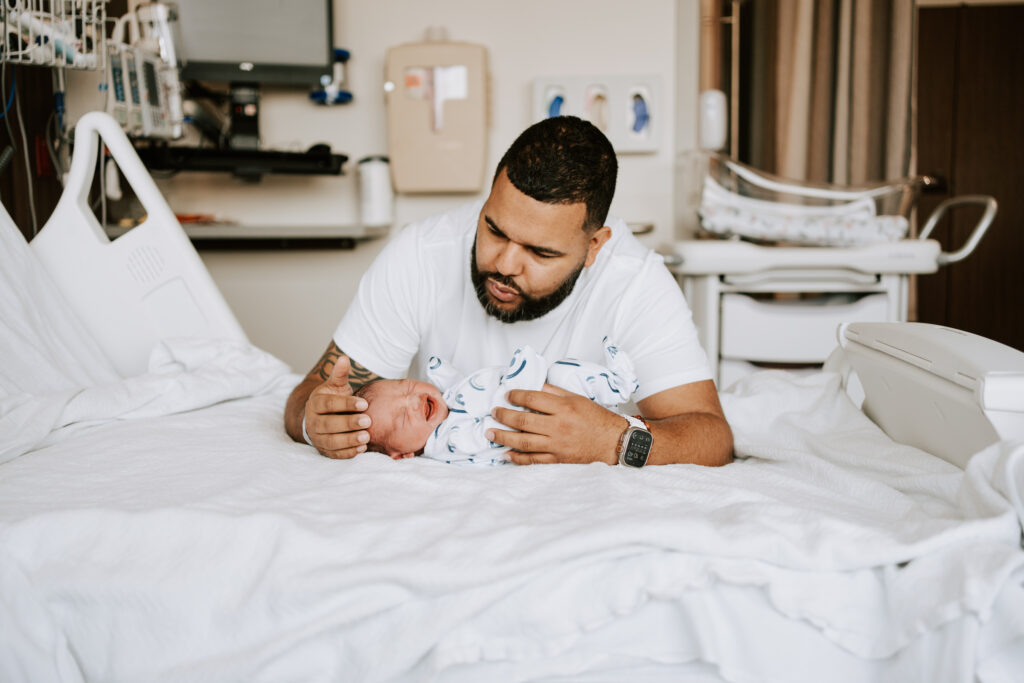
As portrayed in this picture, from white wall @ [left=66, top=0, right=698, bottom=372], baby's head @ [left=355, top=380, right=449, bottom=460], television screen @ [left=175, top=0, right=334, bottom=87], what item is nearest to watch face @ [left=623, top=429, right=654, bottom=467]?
baby's head @ [left=355, top=380, right=449, bottom=460]

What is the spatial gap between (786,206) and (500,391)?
180cm

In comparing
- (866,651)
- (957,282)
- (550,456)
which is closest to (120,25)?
(550,456)

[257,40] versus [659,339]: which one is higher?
[257,40]

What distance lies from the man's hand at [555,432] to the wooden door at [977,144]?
356 cm

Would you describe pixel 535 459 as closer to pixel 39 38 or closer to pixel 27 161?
pixel 39 38

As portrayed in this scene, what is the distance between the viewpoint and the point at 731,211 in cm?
279

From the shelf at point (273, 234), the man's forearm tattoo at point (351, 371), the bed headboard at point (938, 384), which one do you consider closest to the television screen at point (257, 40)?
the shelf at point (273, 234)

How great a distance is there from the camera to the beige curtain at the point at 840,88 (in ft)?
10.2

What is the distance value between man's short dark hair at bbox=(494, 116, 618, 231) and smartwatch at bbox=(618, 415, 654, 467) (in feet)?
1.41

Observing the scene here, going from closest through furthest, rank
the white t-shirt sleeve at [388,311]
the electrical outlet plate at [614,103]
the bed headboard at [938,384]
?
1. the bed headboard at [938,384]
2. the white t-shirt sleeve at [388,311]
3. the electrical outlet plate at [614,103]

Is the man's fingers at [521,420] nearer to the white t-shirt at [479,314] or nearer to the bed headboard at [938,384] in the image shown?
the white t-shirt at [479,314]

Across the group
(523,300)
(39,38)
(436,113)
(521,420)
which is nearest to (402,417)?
(521,420)

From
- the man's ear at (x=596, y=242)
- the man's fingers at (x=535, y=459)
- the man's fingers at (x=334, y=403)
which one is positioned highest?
the man's ear at (x=596, y=242)

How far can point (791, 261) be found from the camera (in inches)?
103
